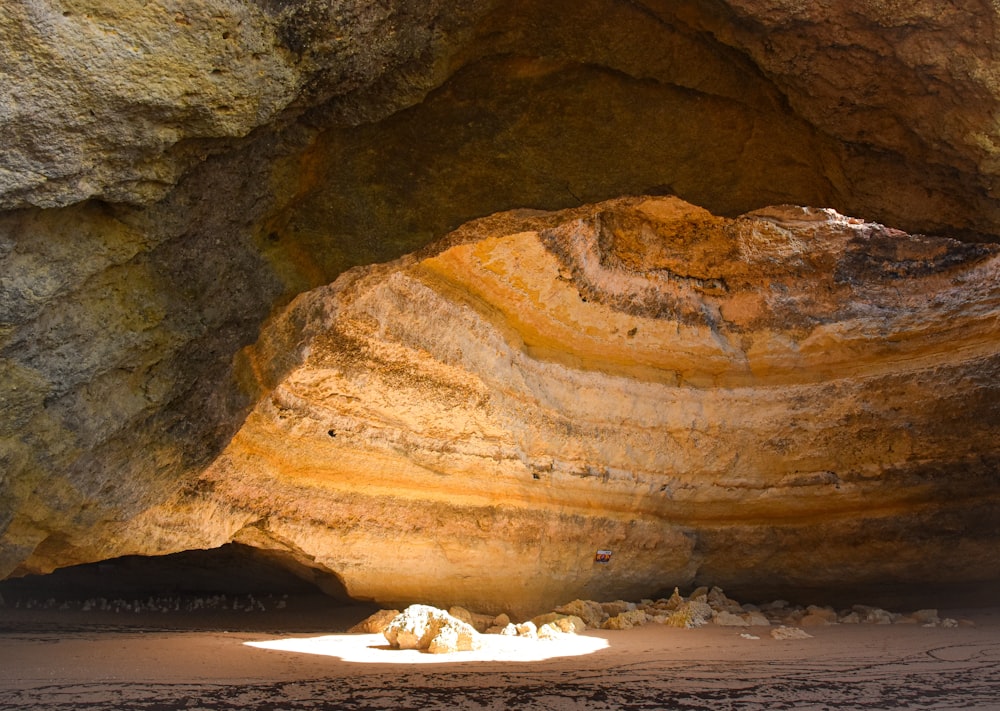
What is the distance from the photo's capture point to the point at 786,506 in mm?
6703

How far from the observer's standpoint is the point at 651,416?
6461 millimetres

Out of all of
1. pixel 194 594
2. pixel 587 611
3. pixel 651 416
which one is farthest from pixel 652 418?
pixel 194 594

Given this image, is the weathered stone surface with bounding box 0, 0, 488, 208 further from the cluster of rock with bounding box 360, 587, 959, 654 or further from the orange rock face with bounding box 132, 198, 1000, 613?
the cluster of rock with bounding box 360, 587, 959, 654

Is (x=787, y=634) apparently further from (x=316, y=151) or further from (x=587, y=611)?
(x=316, y=151)

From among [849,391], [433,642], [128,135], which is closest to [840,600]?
[849,391]

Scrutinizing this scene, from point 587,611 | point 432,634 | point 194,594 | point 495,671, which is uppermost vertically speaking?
point 194,594

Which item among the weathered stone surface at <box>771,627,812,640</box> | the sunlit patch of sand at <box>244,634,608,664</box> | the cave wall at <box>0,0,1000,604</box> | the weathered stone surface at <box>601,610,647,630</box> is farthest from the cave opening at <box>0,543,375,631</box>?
the weathered stone surface at <box>771,627,812,640</box>

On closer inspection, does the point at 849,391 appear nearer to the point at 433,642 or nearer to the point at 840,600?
the point at 840,600

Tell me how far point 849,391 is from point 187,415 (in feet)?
16.0

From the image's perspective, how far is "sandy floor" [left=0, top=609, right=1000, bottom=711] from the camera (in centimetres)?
312

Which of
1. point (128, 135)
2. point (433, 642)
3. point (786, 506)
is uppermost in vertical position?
point (128, 135)

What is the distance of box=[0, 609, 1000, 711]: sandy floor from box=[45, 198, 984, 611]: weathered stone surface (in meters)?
0.98

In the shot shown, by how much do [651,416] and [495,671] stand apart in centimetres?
305

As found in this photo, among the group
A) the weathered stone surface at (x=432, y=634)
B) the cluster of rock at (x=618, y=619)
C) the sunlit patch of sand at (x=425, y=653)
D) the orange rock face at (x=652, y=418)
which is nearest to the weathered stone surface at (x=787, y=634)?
the cluster of rock at (x=618, y=619)
